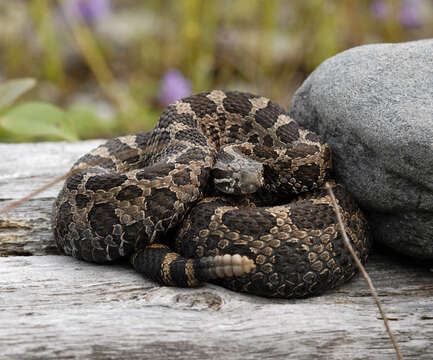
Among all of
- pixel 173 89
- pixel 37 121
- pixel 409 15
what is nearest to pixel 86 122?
pixel 173 89

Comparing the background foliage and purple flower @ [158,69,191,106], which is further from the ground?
the background foliage

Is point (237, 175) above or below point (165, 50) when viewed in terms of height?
below

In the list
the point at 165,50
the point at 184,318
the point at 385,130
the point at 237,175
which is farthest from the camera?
the point at 165,50

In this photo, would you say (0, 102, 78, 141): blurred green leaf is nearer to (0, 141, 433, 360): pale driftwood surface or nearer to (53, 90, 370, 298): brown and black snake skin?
(53, 90, 370, 298): brown and black snake skin

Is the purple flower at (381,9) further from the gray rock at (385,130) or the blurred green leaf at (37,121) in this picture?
the blurred green leaf at (37,121)

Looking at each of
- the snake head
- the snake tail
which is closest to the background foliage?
the snake head

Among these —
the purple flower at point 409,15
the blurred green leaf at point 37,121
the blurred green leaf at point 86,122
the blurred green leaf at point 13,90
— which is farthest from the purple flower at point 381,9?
the blurred green leaf at point 13,90

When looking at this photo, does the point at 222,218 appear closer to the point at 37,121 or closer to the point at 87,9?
the point at 37,121

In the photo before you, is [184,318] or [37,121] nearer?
[184,318]
